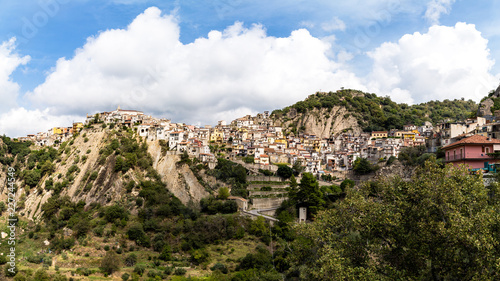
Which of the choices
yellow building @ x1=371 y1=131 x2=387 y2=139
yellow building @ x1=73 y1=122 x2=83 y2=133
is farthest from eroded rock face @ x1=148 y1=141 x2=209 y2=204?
yellow building @ x1=371 y1=131 x2=387 y2=139

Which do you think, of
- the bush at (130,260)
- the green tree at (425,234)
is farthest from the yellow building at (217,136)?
the green tree at (425,234)

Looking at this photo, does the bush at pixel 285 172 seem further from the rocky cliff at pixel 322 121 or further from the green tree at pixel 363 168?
the rocky cliff at pixel 322 121

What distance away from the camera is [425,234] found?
11914 mm

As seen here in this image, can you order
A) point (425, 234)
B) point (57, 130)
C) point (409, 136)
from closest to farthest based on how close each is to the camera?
point (425, 234) < point (409, 136) < point (57, 130)

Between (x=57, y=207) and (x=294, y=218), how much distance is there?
91.0 ft

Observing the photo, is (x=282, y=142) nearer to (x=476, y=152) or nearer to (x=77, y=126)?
(x=77, y=126)

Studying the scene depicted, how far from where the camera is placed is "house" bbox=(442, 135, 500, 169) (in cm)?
2659

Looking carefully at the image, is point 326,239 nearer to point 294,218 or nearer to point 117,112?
point 294,218

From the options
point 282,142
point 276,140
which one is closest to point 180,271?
point 282,142

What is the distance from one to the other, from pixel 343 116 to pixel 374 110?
7.94m

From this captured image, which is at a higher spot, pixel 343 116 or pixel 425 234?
pixel 343 116

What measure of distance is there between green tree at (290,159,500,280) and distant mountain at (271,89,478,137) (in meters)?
65.0

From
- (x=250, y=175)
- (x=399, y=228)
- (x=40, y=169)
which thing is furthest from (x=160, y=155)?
(x=399, y=228)

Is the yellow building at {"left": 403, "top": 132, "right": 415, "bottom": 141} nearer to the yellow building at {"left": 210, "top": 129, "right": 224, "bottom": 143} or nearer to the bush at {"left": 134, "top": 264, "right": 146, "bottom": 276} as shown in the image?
the yellow building at {"left": 210, "top": 129, "right": 224, "bottom": 143}
